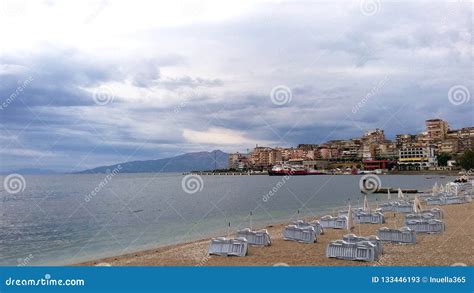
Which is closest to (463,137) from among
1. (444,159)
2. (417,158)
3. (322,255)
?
(417,158)

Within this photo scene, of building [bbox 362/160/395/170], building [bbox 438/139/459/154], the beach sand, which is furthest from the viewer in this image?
building [bbox 362/160/395/170]

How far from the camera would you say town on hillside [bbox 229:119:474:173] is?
137 metres

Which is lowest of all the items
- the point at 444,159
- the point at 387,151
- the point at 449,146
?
the point at 444,159

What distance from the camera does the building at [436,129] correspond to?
158800 mm

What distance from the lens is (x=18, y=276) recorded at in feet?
27.1

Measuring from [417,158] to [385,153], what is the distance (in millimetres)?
20439

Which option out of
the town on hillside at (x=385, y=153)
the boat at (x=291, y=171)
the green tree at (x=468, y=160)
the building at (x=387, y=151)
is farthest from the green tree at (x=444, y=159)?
the boat at (x=291, y=171)

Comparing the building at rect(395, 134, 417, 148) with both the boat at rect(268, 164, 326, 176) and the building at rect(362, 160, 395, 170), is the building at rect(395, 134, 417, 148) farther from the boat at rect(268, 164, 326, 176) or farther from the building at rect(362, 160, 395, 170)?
the boat at rect(268, 164, 326, 176)

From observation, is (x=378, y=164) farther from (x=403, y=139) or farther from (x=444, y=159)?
(x=403, y=139)

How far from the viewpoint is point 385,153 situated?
525 ft

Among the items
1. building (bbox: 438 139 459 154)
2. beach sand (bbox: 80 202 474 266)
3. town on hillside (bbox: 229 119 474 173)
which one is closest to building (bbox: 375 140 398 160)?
town on hillside (bbox: 229 119 474 173)

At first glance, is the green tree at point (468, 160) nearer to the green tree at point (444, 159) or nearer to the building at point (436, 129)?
the green tree at point (444, 159)

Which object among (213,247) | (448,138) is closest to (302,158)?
(448,138)

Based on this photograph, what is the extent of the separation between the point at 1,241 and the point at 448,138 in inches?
6242
